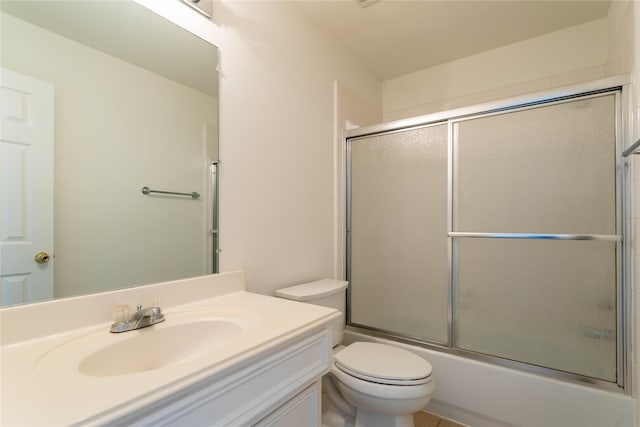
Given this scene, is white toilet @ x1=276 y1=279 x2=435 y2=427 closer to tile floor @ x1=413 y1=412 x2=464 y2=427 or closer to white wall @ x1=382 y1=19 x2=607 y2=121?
tile floor @ x1=413 y1=412 x2=464 y2=427

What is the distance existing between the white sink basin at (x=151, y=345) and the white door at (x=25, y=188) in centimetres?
21

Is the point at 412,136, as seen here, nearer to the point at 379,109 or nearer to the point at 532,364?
the point at 379,109

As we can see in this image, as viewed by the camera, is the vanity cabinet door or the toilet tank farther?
the toilet tank

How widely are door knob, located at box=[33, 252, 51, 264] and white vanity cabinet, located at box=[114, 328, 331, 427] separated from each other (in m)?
0.58

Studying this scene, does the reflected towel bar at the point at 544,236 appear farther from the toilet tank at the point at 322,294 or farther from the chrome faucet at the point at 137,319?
the chrome faucet at the point at 137,319

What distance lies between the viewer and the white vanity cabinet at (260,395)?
52 centimetres

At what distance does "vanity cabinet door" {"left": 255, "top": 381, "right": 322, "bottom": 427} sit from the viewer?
749mm

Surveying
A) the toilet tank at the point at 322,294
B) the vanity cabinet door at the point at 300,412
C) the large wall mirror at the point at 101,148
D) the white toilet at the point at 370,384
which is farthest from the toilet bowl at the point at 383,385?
the large wall mirror at the point at 101,148

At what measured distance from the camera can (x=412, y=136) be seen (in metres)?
1.77

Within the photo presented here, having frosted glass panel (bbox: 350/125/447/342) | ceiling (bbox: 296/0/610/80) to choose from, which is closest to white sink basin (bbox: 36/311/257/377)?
frosted glass panel (bbox: 350/125/447/342)

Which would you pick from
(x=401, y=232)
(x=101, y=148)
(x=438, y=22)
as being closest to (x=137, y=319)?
(x=101, y=148)

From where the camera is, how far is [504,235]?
4.83 ft

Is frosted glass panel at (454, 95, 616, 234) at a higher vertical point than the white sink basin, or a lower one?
higher

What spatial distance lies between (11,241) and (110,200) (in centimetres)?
24
